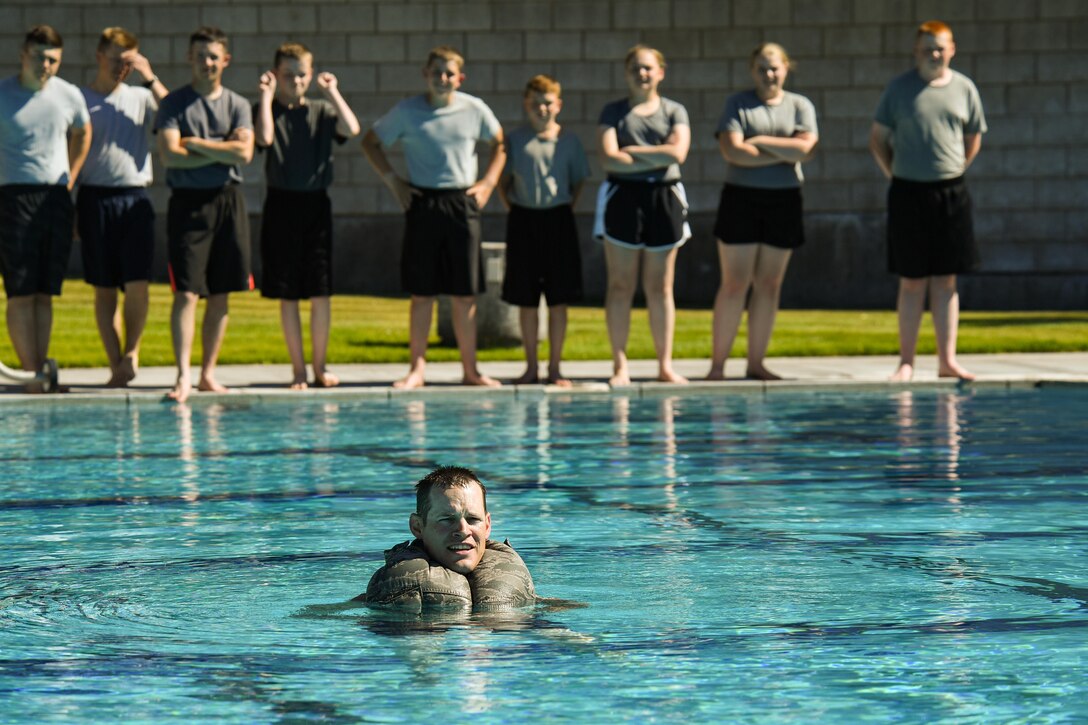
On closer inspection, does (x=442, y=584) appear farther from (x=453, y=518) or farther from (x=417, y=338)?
(x=417, y=338)

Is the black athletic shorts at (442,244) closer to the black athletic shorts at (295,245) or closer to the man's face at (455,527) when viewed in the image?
the black athletic shorts at (295,245)

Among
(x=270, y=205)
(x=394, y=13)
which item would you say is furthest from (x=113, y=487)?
(x=394, y=13)

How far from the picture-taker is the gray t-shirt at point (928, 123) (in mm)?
12391

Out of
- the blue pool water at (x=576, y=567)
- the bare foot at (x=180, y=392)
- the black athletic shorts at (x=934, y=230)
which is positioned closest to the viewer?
the blue pool water at (x=576, y=567)

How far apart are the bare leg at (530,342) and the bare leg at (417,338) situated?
23.7 inches

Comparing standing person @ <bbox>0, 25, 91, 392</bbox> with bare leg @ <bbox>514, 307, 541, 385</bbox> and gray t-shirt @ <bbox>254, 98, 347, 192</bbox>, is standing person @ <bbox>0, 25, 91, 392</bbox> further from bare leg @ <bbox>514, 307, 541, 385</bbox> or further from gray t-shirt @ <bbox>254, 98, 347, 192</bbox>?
bare leg @ <bbox>514, 307, 541, 385</bbox>

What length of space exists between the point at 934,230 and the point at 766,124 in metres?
1.25

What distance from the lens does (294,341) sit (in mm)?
12180

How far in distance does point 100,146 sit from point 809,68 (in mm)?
10818

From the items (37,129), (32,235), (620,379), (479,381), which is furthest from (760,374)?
(37,129)

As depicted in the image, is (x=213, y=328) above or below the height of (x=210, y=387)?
above

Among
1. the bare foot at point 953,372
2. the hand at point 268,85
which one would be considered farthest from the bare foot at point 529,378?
the bare foot at point 953,372

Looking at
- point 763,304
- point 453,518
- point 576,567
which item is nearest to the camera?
point 453,518

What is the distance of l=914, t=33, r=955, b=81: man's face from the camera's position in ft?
40.6
